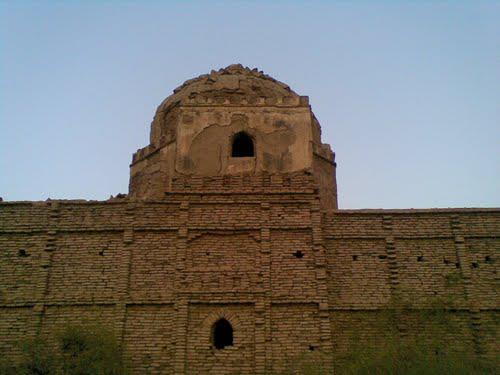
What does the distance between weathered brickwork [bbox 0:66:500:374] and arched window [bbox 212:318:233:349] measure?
32 millimetres

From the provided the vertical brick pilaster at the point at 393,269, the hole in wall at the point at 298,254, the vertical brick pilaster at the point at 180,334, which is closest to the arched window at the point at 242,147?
the hole in wall at the point at 298,254

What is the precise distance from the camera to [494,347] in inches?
505

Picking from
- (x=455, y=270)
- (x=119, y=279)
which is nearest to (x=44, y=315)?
(x=119, y=279)

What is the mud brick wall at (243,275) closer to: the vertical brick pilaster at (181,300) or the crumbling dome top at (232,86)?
the vertical brick pilaster at (181,300)

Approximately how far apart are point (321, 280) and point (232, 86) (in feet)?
25.1

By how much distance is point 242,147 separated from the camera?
15.2 metres

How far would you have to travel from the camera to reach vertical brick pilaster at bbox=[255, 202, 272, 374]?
467 inches

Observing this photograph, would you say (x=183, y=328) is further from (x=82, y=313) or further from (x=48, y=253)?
(x=48, y=253)

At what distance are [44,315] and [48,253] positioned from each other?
1359 millimetres

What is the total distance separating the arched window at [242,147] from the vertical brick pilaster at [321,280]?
7.95ft

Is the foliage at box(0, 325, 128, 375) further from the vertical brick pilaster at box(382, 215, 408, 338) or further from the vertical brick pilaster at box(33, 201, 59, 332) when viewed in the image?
the vertical brick pilaster at box(382, 215, 408, 338)

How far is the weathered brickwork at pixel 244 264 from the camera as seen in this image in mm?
12250

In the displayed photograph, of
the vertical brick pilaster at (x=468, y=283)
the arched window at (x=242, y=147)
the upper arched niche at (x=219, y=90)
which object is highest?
the upper arched niche at (x=219, y=90)

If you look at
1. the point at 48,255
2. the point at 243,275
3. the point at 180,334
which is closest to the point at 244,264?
the point at 243,275
